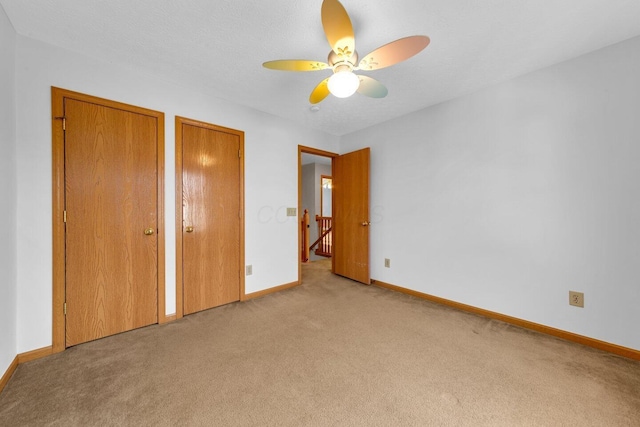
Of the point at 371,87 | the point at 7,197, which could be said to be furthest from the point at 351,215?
the point at 7,197

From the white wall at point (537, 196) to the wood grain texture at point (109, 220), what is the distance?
2.94 meters

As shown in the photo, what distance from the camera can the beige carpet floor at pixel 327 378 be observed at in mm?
1282

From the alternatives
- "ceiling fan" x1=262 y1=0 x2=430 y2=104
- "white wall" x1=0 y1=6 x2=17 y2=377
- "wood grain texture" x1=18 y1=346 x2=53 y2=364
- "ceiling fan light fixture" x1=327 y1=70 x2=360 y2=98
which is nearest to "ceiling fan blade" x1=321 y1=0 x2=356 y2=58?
"ceiling fan" x1=262 y1=0 x2=430 y2=104

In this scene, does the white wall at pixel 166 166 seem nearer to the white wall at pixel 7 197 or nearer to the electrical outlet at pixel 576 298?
the white wall at pixel 7 197

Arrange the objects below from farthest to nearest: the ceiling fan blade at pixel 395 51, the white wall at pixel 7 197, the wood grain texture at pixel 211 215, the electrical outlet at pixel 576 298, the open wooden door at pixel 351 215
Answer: the open wooden door at pixel 351 215 → the wood grain texture at pixel 211 215 → the electrical outlet at pixel 576 298 → the white wall at pixel 7 197 → the ceiling fan blade at pixel 395 51

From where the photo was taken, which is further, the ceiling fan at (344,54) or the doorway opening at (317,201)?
the doorway opening at (317,201)

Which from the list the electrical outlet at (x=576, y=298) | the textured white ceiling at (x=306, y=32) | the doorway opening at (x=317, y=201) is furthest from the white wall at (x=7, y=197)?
the doorway opening at (x=317, y=201)

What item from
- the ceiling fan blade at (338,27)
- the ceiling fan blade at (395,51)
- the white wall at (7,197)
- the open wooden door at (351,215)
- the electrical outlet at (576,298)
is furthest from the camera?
the open wooden door at (351,215)

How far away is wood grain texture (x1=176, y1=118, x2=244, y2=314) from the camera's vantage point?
252 cm

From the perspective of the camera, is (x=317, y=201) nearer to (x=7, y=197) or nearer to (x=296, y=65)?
(x=296, y=65)

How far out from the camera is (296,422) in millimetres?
1245

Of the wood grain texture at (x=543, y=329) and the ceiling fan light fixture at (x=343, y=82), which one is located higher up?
the ceiling fan light fixture at (x=343, y=82)

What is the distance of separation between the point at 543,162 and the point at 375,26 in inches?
74.7

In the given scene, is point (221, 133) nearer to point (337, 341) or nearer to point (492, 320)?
point (337, 341)
